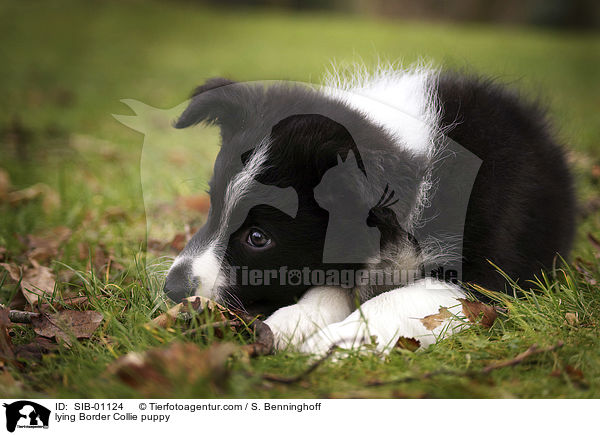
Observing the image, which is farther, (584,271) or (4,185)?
(4,185)

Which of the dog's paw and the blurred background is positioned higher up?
the blurred background

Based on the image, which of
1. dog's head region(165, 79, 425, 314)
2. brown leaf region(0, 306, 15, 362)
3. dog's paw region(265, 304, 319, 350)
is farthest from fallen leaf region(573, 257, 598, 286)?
brown leaf region(0, 306, 15, 362)

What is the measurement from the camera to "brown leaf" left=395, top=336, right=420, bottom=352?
2209mm

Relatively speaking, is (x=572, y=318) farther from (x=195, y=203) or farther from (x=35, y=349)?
(x=195, y=203)

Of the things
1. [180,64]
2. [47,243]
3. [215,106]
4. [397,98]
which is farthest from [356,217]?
[180,64]

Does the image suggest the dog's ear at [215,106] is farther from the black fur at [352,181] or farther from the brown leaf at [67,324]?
the brown leaf at [67,324]

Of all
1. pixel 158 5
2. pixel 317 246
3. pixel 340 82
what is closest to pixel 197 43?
pixel 158 5

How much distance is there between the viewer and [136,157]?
6.00 m

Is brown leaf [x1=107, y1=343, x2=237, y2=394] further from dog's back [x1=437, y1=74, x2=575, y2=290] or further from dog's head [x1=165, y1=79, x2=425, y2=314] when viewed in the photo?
dog's back [x1=437, y1=74, x2=575, y2=290]

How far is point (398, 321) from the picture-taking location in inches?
90.1

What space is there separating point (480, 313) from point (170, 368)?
136 centimetres
